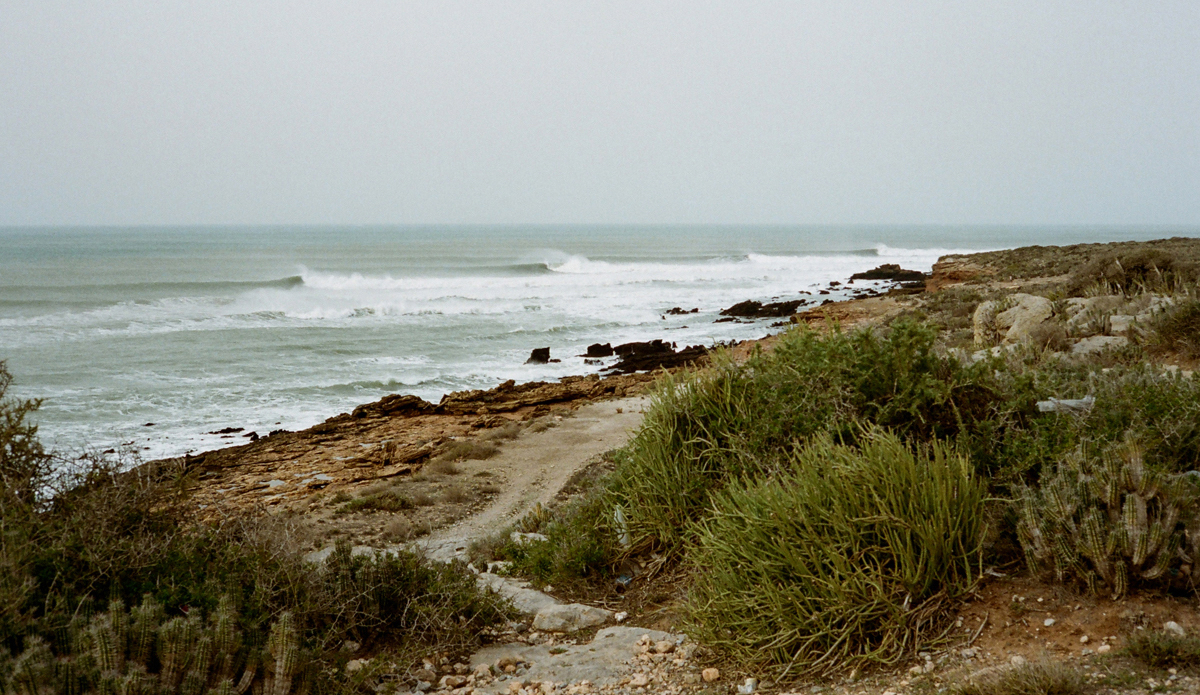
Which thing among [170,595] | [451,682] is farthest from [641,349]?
[170,595]

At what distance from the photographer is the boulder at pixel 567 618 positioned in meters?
5.18

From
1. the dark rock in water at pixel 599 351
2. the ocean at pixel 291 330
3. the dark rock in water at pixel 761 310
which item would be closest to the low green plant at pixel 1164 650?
the ocean at pixel 291 330

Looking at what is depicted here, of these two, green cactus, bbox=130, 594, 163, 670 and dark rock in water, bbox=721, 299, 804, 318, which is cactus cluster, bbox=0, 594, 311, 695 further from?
dark rock in water, bbox=721, 299, 804, 318

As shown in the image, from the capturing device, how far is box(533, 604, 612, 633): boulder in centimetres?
518

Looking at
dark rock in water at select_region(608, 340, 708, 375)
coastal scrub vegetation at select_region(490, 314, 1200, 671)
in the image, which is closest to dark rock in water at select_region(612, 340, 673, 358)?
dark rock in water at select_region(608, 340, 708, 375)

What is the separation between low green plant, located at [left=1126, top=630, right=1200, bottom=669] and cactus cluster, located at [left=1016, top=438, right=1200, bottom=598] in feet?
1.27

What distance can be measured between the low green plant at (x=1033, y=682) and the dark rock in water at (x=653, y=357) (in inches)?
664

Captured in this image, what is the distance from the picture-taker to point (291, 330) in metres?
29.8

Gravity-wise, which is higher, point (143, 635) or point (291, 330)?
point (143, 635)

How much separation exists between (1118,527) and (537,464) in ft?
30.7

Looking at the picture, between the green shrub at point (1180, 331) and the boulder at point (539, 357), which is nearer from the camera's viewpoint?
the green shrub at point (1180, 331)

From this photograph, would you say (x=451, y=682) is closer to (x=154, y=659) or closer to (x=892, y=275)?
(x=154, y=659)

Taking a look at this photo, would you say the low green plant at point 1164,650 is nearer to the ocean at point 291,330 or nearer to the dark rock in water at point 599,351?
the ocean at point 291,330

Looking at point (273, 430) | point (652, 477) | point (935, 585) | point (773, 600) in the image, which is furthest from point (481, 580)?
point (273, 430)
